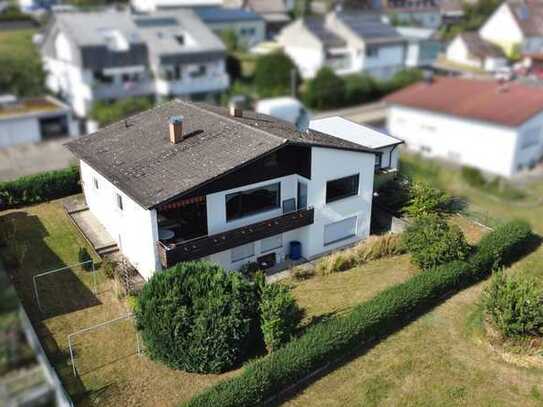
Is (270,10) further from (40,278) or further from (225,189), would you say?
(40,278)

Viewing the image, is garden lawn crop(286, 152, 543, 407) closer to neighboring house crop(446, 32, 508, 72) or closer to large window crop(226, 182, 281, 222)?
large window crop(226, 182, 281, 222)

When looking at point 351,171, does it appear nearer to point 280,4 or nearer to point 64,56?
point 64,56

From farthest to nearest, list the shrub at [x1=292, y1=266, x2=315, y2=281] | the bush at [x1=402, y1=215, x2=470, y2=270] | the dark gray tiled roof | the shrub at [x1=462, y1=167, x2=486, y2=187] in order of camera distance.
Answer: the shrub at [x1=462, y1=167, x2=486, y2=187] → the shrub at [x1=292, y1=266, x2=315, y2=281] → the bush at [x1=402, y1=215, x2=470, y2=270] → the dark gray tiled roof

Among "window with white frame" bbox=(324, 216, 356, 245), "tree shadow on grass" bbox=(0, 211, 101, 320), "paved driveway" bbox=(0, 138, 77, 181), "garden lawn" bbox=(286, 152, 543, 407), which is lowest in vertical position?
"paved driveway" bbox=(0, 138, 77, 181)

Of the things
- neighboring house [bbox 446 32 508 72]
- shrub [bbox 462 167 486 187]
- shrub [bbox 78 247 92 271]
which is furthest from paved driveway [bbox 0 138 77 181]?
neighboring house [bbox 446 32 508 72]

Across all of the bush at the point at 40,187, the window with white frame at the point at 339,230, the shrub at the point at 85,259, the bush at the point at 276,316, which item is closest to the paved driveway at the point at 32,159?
the bush at the point at 40,187

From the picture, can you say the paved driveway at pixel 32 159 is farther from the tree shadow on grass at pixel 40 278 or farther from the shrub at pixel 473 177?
the shrub at pixel 473 177

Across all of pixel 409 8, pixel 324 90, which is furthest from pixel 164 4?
pixel 324 90
